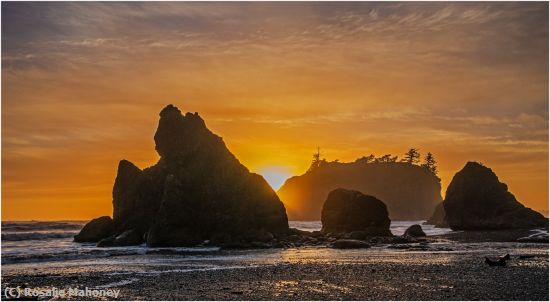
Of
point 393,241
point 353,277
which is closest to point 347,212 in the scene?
point 393,241

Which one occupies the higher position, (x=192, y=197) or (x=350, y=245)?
(x=192, y=197)

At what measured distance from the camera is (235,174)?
78750 millimetres

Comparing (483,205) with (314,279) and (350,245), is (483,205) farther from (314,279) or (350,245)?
(314,279)

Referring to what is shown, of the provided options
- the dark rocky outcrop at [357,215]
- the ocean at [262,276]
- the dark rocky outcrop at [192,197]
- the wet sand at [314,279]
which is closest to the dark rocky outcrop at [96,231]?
the dark rocky outcrop at [192,197]

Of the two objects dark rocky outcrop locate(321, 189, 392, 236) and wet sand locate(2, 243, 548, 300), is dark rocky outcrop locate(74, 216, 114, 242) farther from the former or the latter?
wet sand locate(2, 243, 548, 300)

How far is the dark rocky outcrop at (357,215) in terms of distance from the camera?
80688 mm

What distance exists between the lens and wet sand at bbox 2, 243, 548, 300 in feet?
80.3

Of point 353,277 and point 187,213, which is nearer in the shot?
point 353,277

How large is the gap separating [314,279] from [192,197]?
46277mm

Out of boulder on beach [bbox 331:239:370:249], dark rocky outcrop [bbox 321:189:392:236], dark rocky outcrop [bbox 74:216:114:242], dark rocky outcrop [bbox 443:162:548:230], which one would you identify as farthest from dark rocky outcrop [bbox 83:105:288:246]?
dark rocky outcrop [bbox 443:162:548:230]

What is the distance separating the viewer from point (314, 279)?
30062 millimetres

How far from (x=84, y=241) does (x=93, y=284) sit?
53934mm

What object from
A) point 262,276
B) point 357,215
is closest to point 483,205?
point 357,215

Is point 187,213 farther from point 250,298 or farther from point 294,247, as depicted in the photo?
point 250,298
